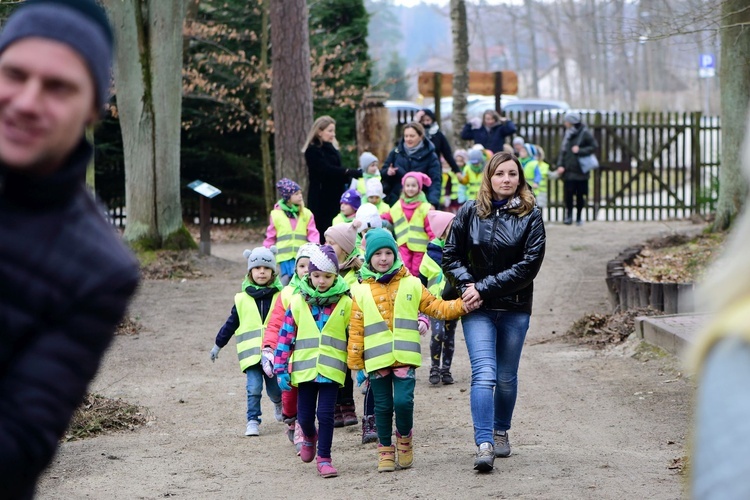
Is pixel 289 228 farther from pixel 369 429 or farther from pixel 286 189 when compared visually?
pixel 369 429

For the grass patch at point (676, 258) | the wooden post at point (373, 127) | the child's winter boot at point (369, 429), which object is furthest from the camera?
the wooden post at point (373, 127)

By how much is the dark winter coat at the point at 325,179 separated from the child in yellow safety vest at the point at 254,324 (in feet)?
15.3

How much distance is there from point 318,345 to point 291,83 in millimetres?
11293

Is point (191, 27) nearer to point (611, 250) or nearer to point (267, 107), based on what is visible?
point (267, 107)

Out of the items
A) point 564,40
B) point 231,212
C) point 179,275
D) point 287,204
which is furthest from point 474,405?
point 564,40

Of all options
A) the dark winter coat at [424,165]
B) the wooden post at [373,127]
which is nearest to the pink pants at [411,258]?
the dark winter coat at [424,165]

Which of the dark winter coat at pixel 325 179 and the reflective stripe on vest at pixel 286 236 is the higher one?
the dark winter coat at pixel 325 179

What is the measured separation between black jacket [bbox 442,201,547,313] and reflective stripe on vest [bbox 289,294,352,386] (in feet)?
2.57

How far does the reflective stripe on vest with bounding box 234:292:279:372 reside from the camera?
8523 millimetres

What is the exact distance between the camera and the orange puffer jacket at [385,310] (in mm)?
7422

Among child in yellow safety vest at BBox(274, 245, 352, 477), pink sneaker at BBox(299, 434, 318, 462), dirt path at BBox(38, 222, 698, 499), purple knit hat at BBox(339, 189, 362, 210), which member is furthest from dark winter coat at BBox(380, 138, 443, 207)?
pink sneaker at BBox(299, 434, 318, 462)

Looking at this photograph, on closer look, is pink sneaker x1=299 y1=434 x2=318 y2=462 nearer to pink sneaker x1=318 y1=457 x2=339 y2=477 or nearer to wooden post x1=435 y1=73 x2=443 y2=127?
pink sneaker x1=318 y1=457 x2=339 y2=477

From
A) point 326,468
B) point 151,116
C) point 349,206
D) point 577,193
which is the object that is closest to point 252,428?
point 326,468

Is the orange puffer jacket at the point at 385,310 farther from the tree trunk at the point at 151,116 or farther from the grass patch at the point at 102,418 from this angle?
the tree trunk at the point at 151,116
